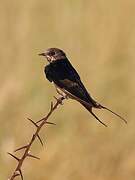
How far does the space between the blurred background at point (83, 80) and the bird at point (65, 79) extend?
440cm

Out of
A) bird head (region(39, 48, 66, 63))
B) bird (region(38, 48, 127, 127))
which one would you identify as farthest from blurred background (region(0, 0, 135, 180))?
bird (region(38, 48, 127, 127))

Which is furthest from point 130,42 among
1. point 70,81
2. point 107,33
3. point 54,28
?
point 70,81

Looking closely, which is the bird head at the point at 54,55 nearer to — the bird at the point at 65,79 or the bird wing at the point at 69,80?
the bird at the point at 65,79

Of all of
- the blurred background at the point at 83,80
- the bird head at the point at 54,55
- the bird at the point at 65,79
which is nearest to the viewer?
the bird at the point at 65,79

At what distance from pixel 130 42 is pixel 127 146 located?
2856mm

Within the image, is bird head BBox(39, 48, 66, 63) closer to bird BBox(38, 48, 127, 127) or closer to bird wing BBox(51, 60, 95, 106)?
bird BBox(38, 48, 127, 127)

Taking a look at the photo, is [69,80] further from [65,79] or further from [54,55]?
[54,55]

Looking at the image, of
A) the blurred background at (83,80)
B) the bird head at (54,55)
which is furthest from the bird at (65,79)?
the blurred background at (83,80)

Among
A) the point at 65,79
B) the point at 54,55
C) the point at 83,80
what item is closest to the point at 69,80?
the point at 65,79

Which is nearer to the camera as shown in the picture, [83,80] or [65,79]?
[65,79]

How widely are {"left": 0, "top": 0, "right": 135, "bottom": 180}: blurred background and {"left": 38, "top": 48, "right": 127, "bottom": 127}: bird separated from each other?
4.40 metres

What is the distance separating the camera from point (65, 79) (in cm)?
619

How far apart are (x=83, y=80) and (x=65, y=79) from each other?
22.2 ft

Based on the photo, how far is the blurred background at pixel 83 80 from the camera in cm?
1145
